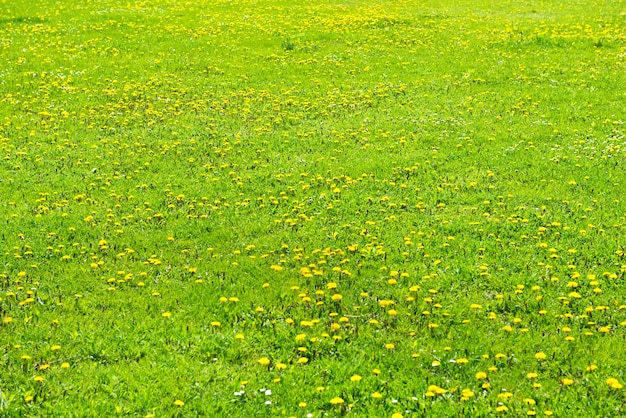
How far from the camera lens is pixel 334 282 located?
25.6ft

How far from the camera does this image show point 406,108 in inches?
590

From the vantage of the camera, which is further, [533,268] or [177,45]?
[177,45]

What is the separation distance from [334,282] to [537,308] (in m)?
2.23

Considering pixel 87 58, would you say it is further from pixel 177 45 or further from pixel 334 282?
pixel 334 282

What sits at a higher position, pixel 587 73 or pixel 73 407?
pixel 587 73

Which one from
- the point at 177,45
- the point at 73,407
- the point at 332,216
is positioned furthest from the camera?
the point at 177,45

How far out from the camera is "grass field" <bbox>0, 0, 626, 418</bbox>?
19.7 ft

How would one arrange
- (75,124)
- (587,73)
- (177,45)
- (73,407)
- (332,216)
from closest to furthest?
1. (73,407)
2. (332,216)
3. (75,124)
4. (587,73)
5. (177,45)

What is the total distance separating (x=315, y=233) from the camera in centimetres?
920

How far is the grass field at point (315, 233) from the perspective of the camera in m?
6.01

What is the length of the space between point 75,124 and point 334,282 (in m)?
8.79

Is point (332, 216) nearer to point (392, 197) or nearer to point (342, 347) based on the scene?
point (392, 197)

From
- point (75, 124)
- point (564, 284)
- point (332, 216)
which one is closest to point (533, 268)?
point (564, 284)

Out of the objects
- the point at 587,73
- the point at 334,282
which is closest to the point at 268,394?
the point at 334,282
